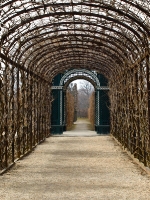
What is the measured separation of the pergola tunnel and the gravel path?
1.77ft

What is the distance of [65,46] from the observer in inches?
521

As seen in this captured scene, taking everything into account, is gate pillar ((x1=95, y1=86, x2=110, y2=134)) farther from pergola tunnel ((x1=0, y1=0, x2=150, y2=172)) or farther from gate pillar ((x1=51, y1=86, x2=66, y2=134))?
pergola tunnel ((x1=0, y1=0, x2=150, y2=172))

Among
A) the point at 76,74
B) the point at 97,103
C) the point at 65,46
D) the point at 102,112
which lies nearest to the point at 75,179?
the point at 65,46

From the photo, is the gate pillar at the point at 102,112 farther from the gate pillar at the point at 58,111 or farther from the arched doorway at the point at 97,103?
the gate pillar at the point at 58,111

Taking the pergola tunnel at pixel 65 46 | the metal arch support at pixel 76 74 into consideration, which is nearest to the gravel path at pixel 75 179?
the pergola tunnel at pixel 65 46

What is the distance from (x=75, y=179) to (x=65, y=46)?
6.83 m

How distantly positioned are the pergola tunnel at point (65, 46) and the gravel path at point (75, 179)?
54cm

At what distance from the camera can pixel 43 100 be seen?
645 inches

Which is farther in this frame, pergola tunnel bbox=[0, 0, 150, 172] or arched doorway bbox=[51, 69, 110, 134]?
arched doorway bbox=[51, 69, 110, 134]

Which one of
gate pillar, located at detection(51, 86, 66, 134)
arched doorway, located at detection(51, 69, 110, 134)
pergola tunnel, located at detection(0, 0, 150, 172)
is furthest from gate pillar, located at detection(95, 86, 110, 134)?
pergola tunnel, located at detection(0, 0, 150, 172)

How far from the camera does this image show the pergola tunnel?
8.11m

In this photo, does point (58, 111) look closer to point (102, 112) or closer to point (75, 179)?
point (102, 112)

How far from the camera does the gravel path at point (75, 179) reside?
6.05 meters

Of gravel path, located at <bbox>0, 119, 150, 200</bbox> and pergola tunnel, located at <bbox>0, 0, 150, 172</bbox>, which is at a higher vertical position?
pergola tunnel, located at <bbox>0, 0, 150, 172</bbox>
